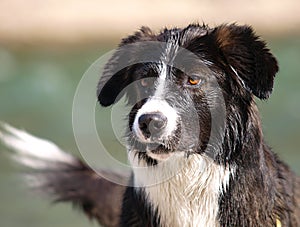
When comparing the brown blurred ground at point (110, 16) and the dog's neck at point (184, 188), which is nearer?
the dog's neck at point (184, 188)

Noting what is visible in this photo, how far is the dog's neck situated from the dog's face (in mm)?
97

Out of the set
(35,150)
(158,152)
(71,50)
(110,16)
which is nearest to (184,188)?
(158,152)

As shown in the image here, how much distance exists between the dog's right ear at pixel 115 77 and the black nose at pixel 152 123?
2.03ft

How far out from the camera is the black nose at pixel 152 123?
6074 mm

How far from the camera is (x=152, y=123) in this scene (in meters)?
6.08

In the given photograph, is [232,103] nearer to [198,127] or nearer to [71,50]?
[198,127]

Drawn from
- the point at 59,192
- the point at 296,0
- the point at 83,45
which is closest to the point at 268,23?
the point at 296,0

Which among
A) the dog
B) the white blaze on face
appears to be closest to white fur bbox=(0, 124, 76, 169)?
the dog

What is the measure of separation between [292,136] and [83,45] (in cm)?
921

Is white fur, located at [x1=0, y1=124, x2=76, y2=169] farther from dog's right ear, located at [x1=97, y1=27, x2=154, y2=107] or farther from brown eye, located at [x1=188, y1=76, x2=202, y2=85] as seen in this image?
brown eye, located at [x1=188, y1=76, x2=202, y2=85]

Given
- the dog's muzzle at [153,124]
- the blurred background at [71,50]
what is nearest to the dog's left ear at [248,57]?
the dog's muzzle at [153,124]

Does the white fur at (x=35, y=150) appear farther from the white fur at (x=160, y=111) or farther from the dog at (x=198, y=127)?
the white fur at (x=160, y=111)

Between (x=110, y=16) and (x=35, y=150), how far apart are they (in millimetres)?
15833

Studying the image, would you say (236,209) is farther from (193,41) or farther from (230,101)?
(193,41)
